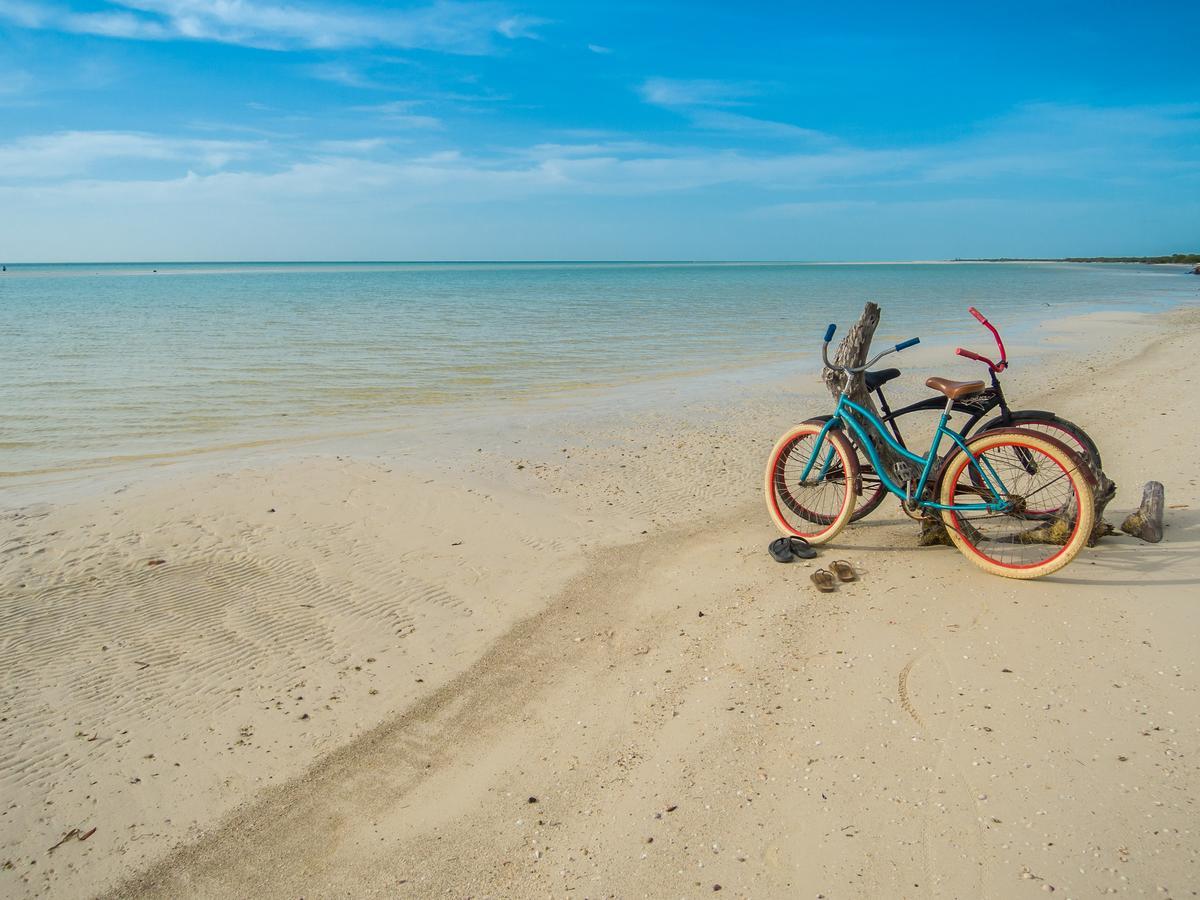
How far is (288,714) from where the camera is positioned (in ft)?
13.1

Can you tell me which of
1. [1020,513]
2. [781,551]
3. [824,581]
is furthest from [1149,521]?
[781,551]

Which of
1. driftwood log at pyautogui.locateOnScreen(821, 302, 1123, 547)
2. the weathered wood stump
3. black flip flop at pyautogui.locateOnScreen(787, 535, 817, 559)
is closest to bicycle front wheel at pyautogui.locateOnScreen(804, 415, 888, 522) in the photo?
driftwood log at pyautogui.locateOnScreen(821, 302, 1123, 547)

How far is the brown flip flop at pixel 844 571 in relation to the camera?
5.23 meters

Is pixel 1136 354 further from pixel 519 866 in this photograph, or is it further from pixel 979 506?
pixel 519 866

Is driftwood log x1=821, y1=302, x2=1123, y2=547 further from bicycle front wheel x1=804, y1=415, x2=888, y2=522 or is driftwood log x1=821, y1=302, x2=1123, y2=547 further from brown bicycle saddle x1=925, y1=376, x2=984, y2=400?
brown bicycle saddle x1=925, y1=376, x2=984, y2=400

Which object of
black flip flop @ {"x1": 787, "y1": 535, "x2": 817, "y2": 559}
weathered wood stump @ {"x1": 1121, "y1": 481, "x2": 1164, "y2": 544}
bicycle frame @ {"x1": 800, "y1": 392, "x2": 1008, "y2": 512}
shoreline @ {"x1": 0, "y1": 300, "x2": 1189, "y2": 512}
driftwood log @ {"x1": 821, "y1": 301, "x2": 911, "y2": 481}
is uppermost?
Answer: driftwood log @ {"x1": 821, "y1": 301, "x2": 911, "y2": 481}

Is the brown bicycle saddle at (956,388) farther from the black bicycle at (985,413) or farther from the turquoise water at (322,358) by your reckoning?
the turquoise water at (322,358)

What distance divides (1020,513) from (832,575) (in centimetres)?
137

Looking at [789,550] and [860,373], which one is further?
[860,373]

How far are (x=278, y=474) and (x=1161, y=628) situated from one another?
307 inches

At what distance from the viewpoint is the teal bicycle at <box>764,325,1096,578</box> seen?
15.7 feet

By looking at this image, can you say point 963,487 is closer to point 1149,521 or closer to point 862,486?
point 862,486

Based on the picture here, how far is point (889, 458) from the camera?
5.85 m

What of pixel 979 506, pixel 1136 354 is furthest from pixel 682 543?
pixel 1136 354
